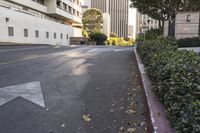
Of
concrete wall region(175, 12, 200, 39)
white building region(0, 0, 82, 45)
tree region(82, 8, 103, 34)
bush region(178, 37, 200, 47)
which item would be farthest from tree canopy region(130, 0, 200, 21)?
tree region(82, 8, 103, 34)

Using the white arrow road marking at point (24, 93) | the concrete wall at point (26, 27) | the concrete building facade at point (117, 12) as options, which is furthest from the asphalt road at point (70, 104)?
A: the concrete building facade at point (117, 12)

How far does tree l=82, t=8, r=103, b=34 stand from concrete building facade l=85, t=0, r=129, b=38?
46607 mm

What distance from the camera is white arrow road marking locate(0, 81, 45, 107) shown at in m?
5.06

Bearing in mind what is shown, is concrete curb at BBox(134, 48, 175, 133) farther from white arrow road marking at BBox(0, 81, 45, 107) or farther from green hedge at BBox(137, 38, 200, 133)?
white arrow road marking at BBox(0, 81, 45, 107)

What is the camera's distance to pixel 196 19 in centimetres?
1841

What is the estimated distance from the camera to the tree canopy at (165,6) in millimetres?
24391

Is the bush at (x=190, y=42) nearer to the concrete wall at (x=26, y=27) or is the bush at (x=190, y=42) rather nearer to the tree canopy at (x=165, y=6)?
the tree canopy at (x=165, y=6)

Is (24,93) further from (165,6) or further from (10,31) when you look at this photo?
(165,6)

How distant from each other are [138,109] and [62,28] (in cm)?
3838

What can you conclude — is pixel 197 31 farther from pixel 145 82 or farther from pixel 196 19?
pixel 145 82

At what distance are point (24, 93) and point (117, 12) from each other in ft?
374

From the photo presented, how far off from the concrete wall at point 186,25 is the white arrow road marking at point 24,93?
1476 cm

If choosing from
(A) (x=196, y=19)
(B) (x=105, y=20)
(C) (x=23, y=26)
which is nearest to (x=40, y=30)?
(C) (x=23, y=26)

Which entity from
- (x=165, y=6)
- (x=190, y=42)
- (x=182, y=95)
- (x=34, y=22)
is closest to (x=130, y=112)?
(x=182, y=95)
